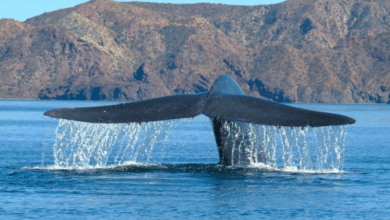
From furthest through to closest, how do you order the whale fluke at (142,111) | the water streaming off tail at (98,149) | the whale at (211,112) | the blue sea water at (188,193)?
the water streaming off tail at (98,149) → the blue sea water at (188,193) → the whale fluke at (142,111) → the whale at (211,112)

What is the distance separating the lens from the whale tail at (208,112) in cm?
1263

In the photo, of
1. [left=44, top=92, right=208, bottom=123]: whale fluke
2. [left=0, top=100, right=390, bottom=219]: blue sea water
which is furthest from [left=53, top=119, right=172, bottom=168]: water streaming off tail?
[left=0, top=100, right=390, bottom=219]: blue sea water

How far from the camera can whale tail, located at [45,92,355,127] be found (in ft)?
41.4

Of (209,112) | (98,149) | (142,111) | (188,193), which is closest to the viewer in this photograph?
(209,112)

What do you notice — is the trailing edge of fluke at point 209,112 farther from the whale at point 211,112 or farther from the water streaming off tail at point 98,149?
the water streaming off tail at point 98,149

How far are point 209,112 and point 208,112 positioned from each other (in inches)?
0.7

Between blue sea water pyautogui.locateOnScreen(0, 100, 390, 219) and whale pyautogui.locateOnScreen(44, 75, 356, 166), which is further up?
whale pyautogui.locateOnScreen(44, 75, 356, 166)

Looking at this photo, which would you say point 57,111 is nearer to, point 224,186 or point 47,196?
Answer: point 47,196

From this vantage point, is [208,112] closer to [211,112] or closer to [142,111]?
[211,112]

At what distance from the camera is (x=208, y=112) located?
516 inches

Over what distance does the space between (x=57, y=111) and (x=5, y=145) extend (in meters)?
20.9

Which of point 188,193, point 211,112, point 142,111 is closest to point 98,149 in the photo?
point 188,193

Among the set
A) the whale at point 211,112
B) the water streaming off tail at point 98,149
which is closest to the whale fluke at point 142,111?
the whale at point 211,112

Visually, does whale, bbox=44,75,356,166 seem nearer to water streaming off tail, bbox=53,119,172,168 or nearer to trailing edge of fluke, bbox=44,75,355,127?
→ trailing edge of fluke, bbox=44,75,355,127
